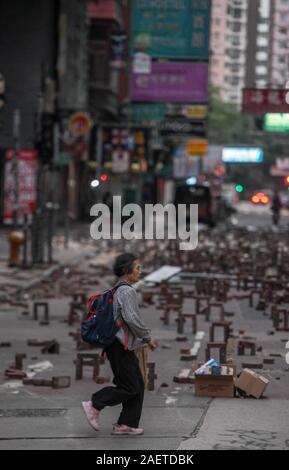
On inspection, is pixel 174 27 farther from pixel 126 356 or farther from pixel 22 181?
pixel 126 356

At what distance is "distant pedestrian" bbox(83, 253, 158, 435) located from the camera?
11281 millimetres

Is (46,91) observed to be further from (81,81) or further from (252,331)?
(252,331)

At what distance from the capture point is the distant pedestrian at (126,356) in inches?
444

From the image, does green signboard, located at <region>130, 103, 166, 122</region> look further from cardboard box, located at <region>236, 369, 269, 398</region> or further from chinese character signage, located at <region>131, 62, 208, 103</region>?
cardboard box, located at <region>236, 369, 269, 398</region>

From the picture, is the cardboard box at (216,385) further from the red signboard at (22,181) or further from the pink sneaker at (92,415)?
the red signboard at (22,181)

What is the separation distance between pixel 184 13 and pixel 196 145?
136 feet

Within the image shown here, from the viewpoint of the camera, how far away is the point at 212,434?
37.8 feet

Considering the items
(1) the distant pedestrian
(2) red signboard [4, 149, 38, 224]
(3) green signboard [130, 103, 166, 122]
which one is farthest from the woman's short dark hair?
(3) green signboard [130, 103, 166, 122]

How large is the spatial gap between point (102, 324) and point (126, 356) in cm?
34

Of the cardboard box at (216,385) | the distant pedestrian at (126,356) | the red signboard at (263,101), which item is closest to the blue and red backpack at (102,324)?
the distant pedestrian at (126,356)

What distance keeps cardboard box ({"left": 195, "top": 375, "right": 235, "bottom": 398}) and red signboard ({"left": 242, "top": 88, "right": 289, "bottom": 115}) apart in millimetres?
19542

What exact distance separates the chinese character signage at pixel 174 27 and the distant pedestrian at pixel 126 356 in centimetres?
3288

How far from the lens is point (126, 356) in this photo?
37.4ft

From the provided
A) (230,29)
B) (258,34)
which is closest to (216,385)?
(258,34)
